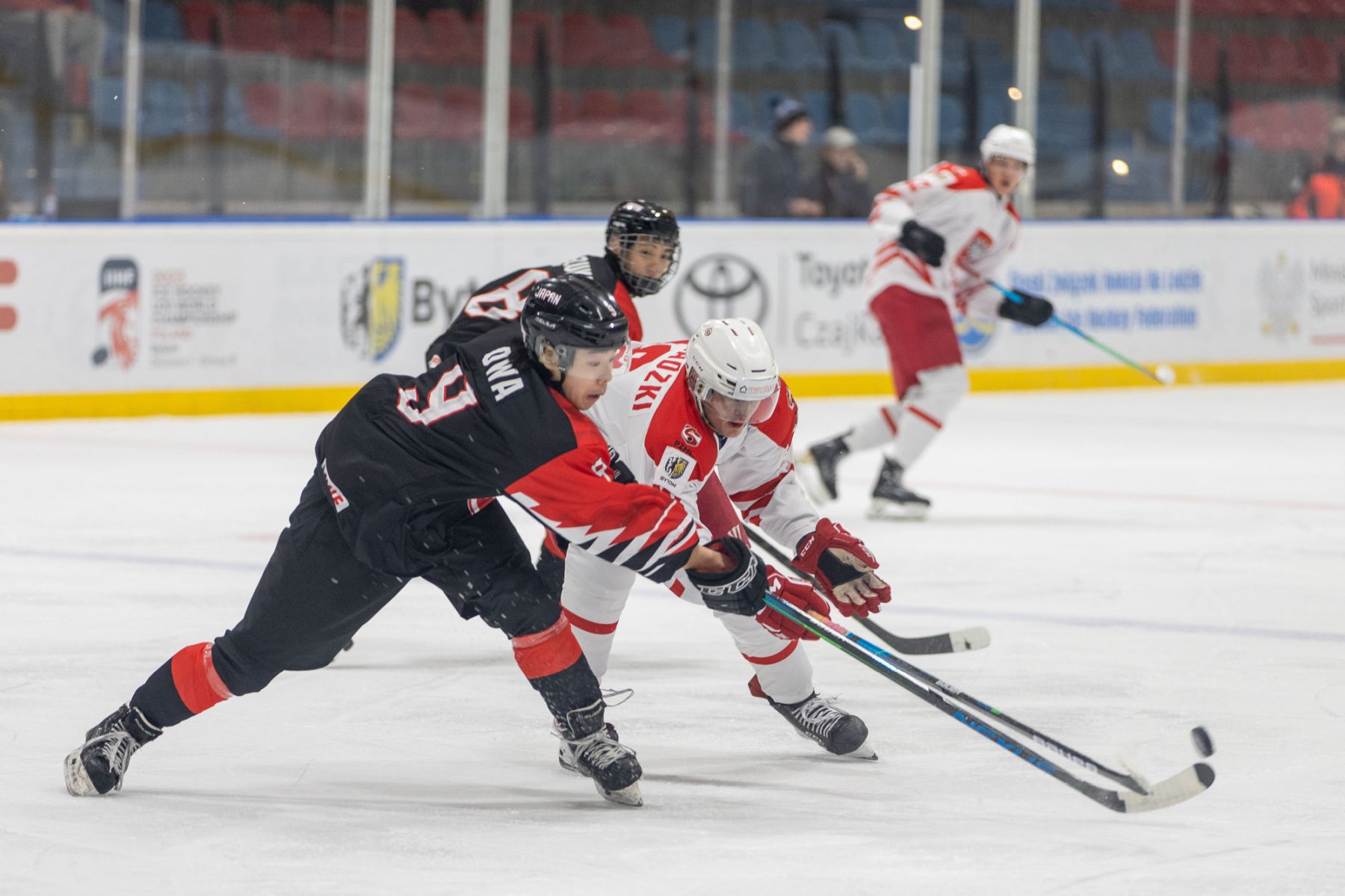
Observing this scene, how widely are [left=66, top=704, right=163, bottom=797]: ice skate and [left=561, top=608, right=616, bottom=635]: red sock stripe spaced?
0.80 m

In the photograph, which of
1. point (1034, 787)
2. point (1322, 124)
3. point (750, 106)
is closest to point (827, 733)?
point (1034, 787)

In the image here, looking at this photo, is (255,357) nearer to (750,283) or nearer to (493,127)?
(493,127)

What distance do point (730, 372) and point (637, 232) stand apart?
1422mm

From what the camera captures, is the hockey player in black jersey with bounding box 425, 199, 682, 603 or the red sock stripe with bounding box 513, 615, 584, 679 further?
the hockey player in black jersey with bounding box 425, 199, 682, 603

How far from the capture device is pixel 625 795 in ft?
12.0

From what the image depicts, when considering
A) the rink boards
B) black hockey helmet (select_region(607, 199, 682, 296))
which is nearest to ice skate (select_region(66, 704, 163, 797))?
black hockey helmet (select_region(607, 199, 682, 296))

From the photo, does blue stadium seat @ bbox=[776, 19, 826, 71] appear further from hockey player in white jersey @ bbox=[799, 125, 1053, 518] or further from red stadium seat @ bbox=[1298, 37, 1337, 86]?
hockey player in white jersey @ bbox=[799, 125, 1053, 518]

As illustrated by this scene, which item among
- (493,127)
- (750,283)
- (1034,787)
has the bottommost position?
(1034,787)

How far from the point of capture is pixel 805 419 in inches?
409

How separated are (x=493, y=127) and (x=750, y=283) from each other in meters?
1.48

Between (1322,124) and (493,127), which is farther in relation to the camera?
(1322,124)

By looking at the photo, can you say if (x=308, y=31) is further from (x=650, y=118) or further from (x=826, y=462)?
(x=826, y=462)

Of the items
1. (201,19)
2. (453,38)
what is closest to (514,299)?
(201,19)

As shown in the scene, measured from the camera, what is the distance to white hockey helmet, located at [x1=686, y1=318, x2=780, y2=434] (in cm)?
373
